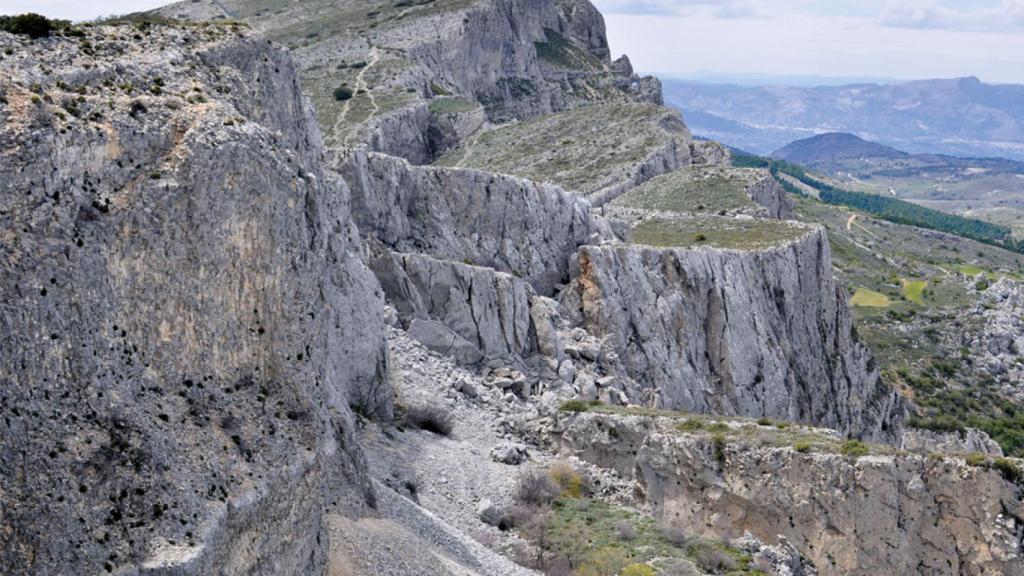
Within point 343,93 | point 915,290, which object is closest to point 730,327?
point 343,93

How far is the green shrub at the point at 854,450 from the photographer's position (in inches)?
1150

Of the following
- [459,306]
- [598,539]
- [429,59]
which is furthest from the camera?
[429,59]

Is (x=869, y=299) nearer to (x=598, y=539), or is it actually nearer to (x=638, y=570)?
(x=598, y=539)

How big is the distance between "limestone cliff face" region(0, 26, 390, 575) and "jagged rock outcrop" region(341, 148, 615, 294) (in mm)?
17055

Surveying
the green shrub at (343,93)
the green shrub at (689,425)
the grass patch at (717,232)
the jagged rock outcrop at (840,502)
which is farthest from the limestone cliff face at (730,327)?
the green shrub at (343,93)

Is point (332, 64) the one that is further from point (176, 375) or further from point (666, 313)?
point (176, 375)

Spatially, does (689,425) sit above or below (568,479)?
above

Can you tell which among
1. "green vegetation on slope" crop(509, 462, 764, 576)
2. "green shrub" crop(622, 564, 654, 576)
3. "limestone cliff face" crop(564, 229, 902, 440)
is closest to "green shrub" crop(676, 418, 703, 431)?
"green vegetation on slope" crop(509, 462, 764, 576)

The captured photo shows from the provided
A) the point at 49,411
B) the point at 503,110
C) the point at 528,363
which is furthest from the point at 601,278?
the point at 503,110

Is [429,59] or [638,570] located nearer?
[638,570]

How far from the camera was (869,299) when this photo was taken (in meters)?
102

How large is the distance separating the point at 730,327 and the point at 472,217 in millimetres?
11912

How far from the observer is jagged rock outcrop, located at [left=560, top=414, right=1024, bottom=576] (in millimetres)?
27672

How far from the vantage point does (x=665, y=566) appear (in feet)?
87.5
